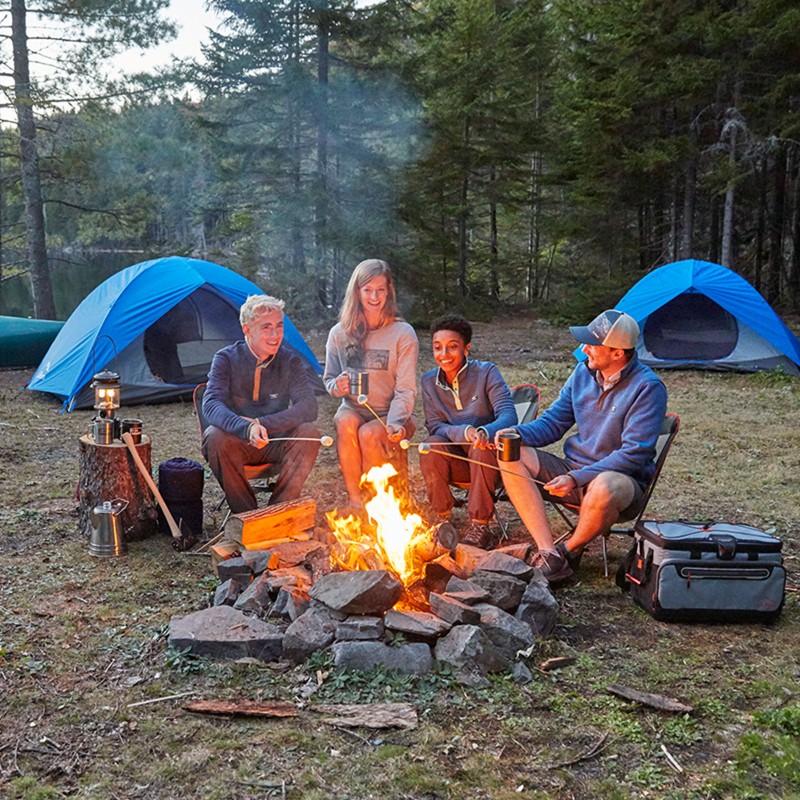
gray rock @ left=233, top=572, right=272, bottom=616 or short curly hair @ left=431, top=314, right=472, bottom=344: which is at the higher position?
short curly hair @ left=431, top=314, right=472, bottom=344

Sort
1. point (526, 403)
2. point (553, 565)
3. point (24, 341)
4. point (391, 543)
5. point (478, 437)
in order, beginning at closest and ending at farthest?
1. point (391, 543)
2. point (553, 565)
3. point (478, 437)
4. point (526, 403)
5. point (24, 341)

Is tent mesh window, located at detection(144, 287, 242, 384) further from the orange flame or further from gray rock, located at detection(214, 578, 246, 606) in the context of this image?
gray rock, located at detection(214, 578, 246, 606)

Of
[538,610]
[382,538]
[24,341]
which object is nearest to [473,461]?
[382,538]

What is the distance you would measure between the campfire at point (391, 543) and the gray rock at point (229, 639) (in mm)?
472

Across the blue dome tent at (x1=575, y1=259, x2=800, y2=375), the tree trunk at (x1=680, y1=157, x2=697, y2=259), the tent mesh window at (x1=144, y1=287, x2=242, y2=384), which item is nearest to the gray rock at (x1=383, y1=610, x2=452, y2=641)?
the tent mesh window at (x1=144, y1=287, x2=242, y2=384)

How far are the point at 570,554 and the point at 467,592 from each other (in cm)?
74

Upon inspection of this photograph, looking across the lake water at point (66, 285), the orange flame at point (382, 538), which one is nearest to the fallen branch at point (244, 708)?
the orange flame at point (382, 538)

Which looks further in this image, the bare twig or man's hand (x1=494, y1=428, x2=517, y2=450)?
man's hand (x1=494, y1=428, x2=517, y2=450)

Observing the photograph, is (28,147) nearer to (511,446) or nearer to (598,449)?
(511,446)

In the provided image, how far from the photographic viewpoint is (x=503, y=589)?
116 inches

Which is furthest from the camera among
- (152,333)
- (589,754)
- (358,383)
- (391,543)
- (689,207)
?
(689,207)

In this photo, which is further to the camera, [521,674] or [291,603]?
[291,603]

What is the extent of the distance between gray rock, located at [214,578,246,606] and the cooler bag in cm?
168

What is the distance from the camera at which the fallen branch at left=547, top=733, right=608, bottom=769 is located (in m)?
2.14
